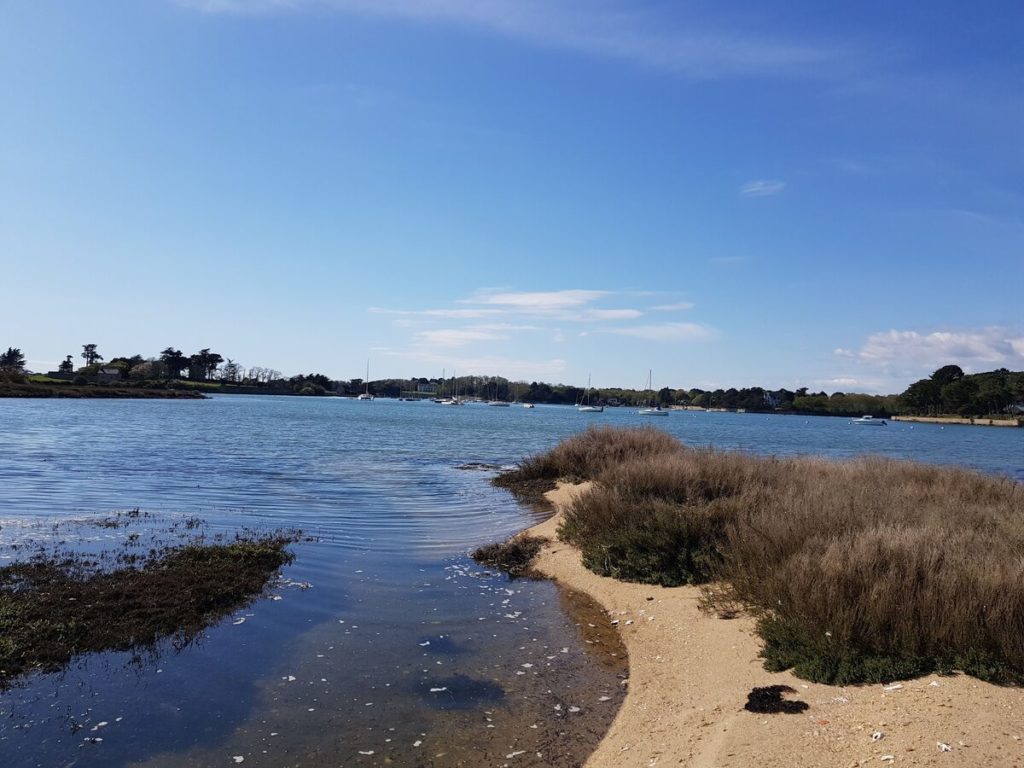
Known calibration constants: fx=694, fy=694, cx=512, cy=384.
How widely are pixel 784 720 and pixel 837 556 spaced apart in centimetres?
262

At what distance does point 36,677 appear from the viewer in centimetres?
764

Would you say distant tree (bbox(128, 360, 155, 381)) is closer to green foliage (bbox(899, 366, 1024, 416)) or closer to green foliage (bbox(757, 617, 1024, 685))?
green foliage (bbox(757, 617, 1024, 685))

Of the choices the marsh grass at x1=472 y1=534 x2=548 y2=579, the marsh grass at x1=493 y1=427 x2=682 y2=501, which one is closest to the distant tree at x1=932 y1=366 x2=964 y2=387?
the marsh grass at x1=493 y1=427 x2=682 y2=501

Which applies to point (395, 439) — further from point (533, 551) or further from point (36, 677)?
point (36, 677)

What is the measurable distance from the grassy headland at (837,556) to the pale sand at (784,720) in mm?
371

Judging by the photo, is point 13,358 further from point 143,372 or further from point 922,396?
point 922,396

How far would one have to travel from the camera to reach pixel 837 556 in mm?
8289

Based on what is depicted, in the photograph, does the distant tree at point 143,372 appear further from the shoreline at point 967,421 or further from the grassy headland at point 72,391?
the shoreline at point 967,421

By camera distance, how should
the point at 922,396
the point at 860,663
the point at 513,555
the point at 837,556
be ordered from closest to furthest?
1. the point at 860,663
2. the point at 837,556
3. the point at 513,555
4. the point at 922,396

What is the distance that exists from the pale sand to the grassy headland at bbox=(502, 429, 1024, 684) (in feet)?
1.22

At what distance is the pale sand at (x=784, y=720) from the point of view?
5.53 m

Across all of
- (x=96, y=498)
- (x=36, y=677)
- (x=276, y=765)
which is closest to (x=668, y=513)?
(x=276, y=765)

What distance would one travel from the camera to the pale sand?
18.1ft

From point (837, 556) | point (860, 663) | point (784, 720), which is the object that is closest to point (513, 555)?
point (837, 556)
